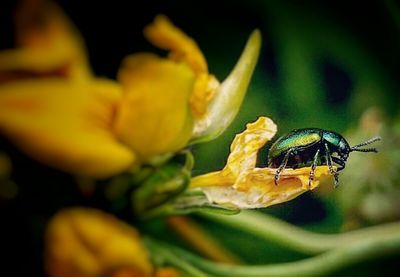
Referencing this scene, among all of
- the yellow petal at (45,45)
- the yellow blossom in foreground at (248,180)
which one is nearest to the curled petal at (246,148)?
the yellow blossom in foreground at (248,180)

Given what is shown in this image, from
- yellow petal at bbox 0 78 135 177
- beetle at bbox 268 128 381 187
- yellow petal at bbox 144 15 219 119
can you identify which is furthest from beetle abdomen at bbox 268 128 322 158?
yellow petal at bbox 0 78 135 177

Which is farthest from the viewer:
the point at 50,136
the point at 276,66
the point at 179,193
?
the point at 276,66

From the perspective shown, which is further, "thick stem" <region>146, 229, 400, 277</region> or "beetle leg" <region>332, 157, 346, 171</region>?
"beetle leg" <region>332, 157, 346, 171</region>

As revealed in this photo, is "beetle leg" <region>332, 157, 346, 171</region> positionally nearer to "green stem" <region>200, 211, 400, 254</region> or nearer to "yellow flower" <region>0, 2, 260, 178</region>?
"green stem" <region>200, 211, 400, 254</region>

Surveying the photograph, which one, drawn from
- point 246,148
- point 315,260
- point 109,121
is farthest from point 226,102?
point 315,260

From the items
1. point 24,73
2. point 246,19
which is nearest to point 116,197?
point 24,73

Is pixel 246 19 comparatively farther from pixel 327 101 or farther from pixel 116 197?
pixel 116 197

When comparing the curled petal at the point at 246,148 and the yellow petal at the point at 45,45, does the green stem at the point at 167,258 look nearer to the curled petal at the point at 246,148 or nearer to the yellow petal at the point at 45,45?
the curled petal at the point at 246,148
